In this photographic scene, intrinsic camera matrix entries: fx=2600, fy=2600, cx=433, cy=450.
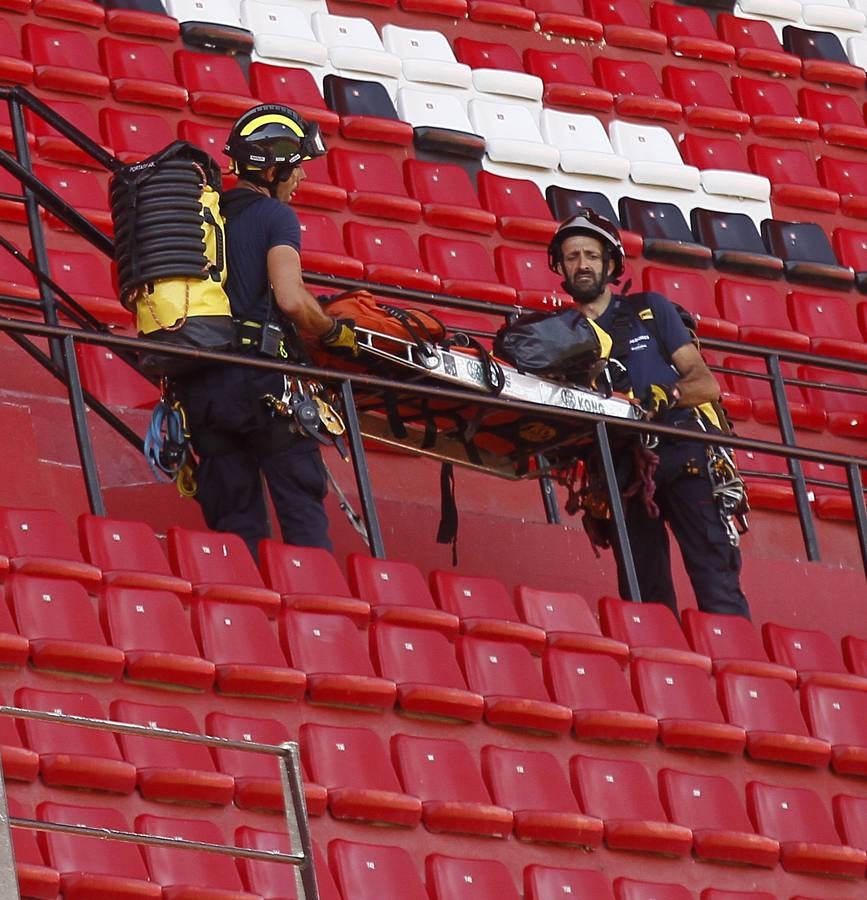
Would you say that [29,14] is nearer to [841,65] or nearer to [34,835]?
[841,65]

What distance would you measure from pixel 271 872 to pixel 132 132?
4.33 m

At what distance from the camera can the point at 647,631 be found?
22.1 ft

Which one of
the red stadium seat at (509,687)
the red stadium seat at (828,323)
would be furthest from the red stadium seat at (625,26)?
the red stadium seat at (509,687)

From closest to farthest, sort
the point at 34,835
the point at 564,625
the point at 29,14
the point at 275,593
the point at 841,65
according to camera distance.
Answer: the point at 34,835 → the point at 275,593 → the point at 564,625 → the point at 29,14 → the point at 841,65

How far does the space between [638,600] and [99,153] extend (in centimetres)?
191

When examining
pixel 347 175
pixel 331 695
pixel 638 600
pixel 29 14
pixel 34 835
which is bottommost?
pixel 34 835

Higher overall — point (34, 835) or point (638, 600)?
point (638, 600)

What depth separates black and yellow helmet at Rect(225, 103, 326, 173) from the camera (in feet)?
21.0

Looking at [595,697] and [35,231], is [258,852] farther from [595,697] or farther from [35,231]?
[35,231]

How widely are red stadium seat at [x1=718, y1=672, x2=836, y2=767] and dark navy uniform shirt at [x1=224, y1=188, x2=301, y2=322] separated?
5.20ft

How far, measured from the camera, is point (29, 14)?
9688 millimetres

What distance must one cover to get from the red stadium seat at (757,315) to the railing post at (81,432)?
421cm

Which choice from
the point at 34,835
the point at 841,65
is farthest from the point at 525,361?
the point at 841,65

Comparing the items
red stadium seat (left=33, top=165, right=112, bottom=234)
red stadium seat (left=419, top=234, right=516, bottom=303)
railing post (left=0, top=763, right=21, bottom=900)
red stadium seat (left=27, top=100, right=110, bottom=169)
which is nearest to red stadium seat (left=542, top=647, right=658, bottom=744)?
railing post (left=0, top=763, right=21, bottom=900)
